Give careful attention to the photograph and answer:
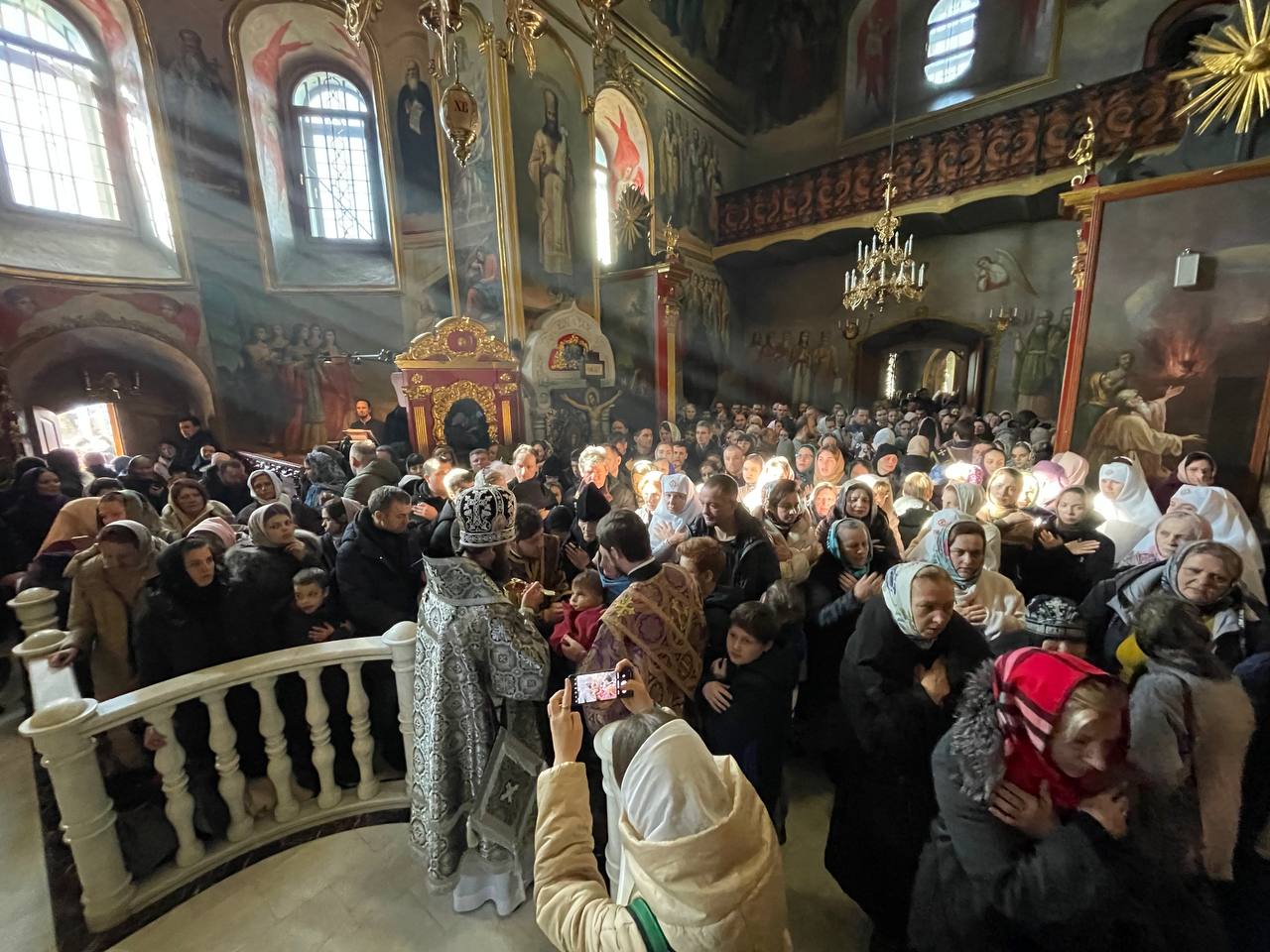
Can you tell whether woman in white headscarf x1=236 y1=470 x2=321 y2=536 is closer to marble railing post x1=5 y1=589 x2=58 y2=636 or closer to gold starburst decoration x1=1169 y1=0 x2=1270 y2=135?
marble railing post x1=5 y1=589 x2=58 y2=636

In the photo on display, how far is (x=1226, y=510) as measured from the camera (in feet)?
11.3

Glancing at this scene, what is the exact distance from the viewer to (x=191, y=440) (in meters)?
9.13

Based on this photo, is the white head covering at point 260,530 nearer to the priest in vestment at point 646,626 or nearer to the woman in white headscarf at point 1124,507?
the priest in vestment at point 646,626

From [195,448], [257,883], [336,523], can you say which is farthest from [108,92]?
[257,883]

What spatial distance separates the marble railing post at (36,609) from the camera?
124 inches

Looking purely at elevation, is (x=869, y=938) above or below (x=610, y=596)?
below

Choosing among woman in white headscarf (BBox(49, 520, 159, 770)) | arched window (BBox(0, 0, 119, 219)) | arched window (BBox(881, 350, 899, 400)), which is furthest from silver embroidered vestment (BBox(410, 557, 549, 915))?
arched window (BBox(881, 350, 899, 400))

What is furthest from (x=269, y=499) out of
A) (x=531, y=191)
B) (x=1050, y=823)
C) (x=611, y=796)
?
(x=531, y=191)

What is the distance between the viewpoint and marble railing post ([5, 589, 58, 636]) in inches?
124

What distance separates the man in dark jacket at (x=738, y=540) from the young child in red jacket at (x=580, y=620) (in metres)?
0.77

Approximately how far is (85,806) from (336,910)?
1107 millimetres

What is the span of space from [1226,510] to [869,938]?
366 centimetres

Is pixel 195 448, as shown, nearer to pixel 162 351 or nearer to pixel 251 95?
pixel 162 351

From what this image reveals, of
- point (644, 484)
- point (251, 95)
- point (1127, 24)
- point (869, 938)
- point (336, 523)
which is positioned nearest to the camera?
point (869, 938)
